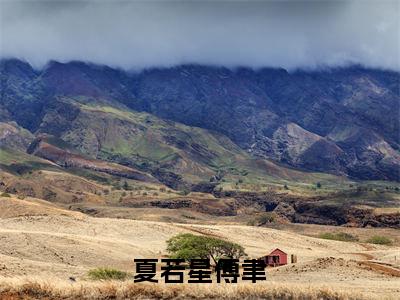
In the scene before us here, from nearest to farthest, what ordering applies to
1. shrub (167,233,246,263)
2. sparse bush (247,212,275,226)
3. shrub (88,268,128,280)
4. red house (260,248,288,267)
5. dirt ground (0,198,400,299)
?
shrub (88,268,128,280), dirt ground (0,198,400,299), shrub (167,233,246,263), red house (260,248,288,267), sparse bush (247,212,275,226)

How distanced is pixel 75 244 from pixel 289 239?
5759cm

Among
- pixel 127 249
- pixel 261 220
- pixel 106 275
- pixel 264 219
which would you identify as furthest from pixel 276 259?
pixel 264 219

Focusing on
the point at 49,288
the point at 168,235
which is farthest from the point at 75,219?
the point at 49,288

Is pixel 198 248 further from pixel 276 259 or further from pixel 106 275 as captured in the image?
pixel 106 275

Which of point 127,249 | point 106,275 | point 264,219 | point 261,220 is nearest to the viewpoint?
point 106,275

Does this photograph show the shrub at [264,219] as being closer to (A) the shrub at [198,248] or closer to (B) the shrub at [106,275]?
(A) the shrub at [198,248]

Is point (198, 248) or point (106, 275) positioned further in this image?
point (198, 248)

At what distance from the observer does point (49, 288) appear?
1184 inches

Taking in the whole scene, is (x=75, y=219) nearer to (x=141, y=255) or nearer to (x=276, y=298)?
(x=141, y=255)

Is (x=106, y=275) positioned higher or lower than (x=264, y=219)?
lower

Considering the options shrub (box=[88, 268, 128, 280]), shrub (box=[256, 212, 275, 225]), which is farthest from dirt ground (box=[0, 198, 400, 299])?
shrub (box=[256, 212, 275, 225])

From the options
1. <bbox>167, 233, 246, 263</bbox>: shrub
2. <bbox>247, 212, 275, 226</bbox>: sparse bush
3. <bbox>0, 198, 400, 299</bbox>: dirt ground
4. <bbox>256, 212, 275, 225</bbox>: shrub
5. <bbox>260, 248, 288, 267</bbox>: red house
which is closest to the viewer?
<bbox>0, 198, 400, 299</bbox>: dirt ground

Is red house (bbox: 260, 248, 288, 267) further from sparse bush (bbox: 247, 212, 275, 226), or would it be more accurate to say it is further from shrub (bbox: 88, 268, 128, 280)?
sparse bush (bbox: 247, 212, 275, 226)

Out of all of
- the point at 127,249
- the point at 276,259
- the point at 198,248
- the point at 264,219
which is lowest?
the point at 276,259
